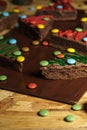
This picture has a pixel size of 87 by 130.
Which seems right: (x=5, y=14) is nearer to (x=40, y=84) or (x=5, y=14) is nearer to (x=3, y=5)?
(x=3, y=5)

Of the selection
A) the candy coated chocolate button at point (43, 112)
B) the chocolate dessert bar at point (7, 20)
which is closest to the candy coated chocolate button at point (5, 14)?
the chocolate dessert bar at point (7, 20)

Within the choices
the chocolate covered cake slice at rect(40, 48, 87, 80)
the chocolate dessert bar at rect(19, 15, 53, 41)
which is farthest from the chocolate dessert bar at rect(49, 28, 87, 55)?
the chocolate covered cake slice at rect(40, 48, 87, 80)

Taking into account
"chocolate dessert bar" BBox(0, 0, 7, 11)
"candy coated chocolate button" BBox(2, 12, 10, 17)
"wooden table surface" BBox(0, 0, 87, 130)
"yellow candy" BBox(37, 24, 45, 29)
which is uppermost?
"candy coated chocolate button" BBox(2, 12, 10, 17)

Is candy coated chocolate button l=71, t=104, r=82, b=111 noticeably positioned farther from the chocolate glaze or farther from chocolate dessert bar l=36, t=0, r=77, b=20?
chocolate dessert bar l=36, t=0, r=77, b=20

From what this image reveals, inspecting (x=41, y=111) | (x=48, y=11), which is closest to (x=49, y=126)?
(x=41, y=111)

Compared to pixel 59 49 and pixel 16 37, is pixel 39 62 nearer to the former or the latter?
pixel 59 49

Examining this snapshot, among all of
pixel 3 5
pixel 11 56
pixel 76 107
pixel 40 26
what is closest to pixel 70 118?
pixel 76 107
